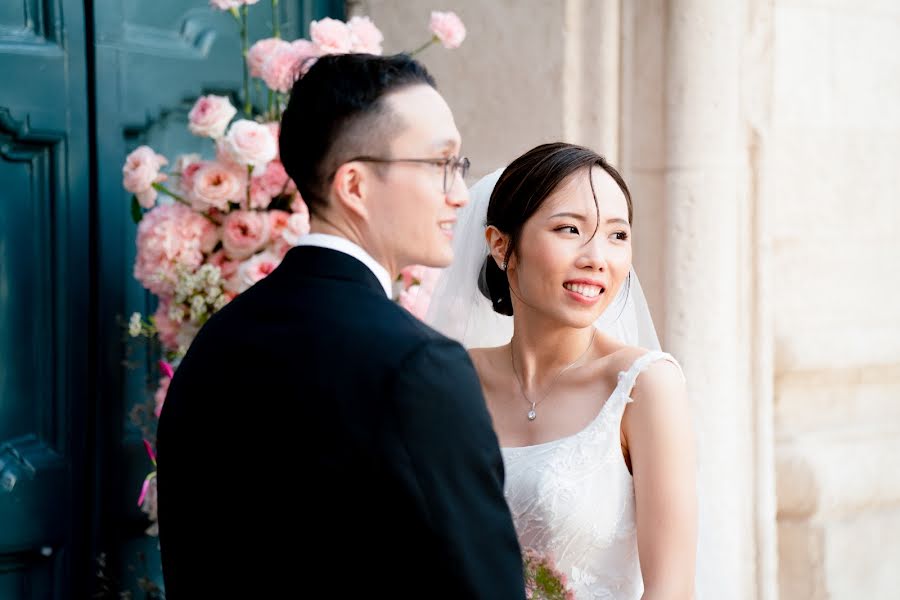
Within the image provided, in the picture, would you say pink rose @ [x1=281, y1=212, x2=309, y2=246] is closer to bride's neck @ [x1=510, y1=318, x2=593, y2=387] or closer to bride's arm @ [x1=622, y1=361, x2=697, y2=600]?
bride's neck @ [x1=510, y1=318, x2=593, y2=387]

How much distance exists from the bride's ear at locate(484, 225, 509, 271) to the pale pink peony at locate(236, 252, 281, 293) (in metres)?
0.60

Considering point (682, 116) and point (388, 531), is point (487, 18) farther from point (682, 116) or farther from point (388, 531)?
point (388, 531)

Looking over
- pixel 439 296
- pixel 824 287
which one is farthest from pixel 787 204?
pixel 439 296

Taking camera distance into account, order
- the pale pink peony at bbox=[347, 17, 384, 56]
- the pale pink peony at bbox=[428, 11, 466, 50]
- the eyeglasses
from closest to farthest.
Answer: the eyeglasses < the pale pink peony at bbox=[347, 17, 384, 56] < the pale pink peony at bbox=[428, 11, 466, 50]

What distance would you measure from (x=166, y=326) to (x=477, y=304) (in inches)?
31.7

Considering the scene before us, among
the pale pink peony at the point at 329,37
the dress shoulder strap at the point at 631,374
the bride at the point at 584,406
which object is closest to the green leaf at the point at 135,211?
the pale pink peony at the point at 329,37

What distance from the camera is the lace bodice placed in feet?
→ 7.45

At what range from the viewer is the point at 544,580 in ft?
7.29

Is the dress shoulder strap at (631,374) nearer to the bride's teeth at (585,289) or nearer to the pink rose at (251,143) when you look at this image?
the bride's teeth at (585,289)

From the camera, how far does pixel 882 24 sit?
384 centimetres

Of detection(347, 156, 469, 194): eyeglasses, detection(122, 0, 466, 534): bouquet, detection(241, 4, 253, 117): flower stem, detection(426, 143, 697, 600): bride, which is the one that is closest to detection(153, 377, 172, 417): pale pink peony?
detection(122, 0, 466, 534): bouquet

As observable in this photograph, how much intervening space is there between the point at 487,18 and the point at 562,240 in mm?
1434

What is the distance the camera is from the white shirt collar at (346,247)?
61.2 inches

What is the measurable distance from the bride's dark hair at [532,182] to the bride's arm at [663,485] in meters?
0.41
